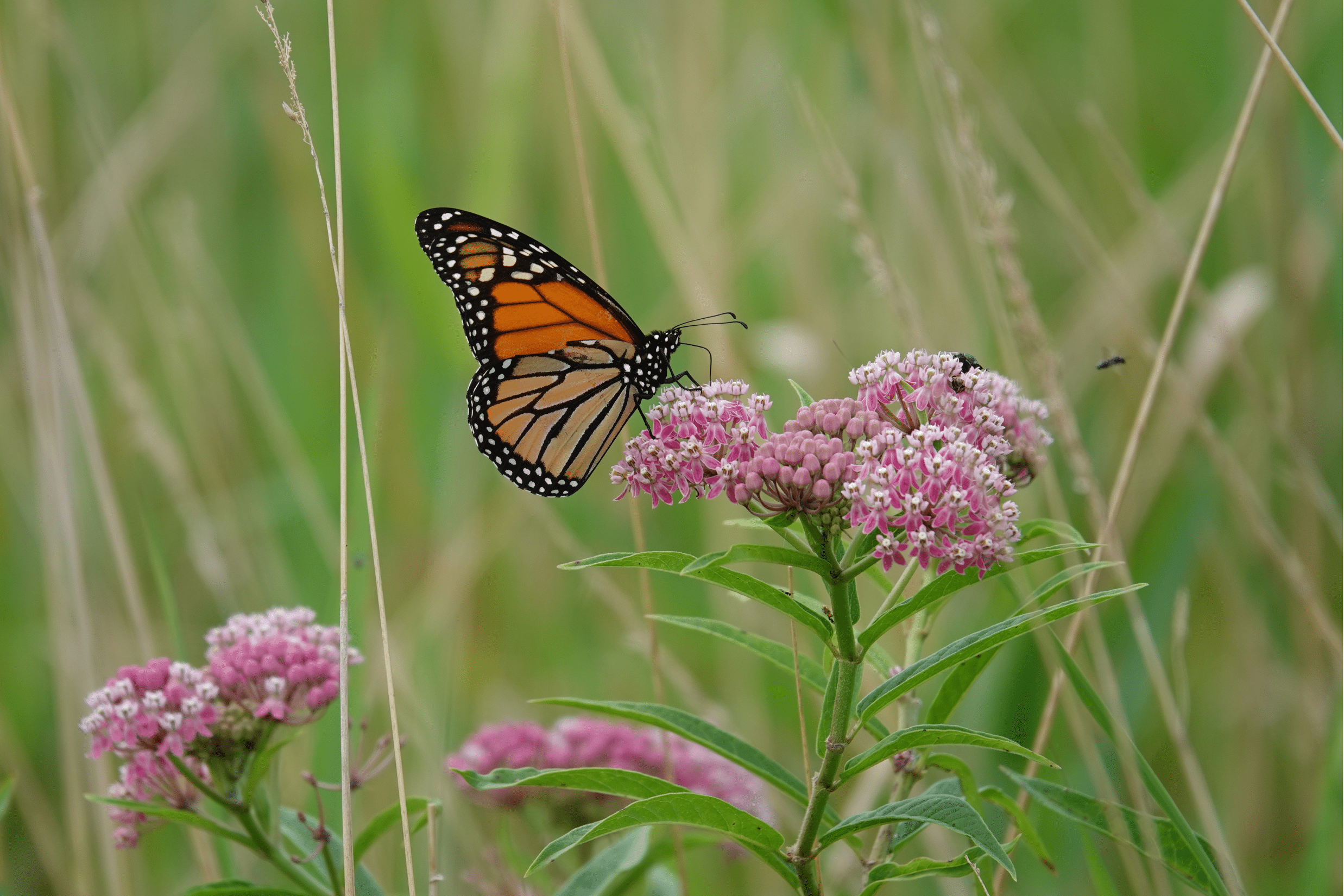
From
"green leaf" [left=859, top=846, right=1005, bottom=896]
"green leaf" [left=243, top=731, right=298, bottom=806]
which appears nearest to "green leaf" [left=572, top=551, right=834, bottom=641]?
"green leaf" [left=859, top=846, right=1005, bottom=896]

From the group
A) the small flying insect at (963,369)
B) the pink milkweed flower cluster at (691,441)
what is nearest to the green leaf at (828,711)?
the pink milkweed flower cluster at (691,441)

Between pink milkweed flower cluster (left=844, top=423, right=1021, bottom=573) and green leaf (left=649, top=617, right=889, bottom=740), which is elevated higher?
pink milkweed flower cluster (left=844, top=423, right=1021, bottom=573)

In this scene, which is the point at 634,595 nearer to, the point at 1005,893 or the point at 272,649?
the point at 1005,893

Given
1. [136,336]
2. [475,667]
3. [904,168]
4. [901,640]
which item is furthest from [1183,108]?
[136,336]

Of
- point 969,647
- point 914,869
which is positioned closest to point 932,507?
point 969,647

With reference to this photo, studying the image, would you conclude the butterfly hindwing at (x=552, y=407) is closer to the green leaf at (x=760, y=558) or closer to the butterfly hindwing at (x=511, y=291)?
the butterfly hindwing at (x=511, y=291)

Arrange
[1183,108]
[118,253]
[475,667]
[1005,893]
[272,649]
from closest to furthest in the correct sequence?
[272,649] → [1005,893] → [475,667] → [118,253] → [1183,108]

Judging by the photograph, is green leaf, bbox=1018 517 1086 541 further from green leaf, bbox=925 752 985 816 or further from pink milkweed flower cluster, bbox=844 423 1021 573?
green leaf, bbox=925 752 985 816
